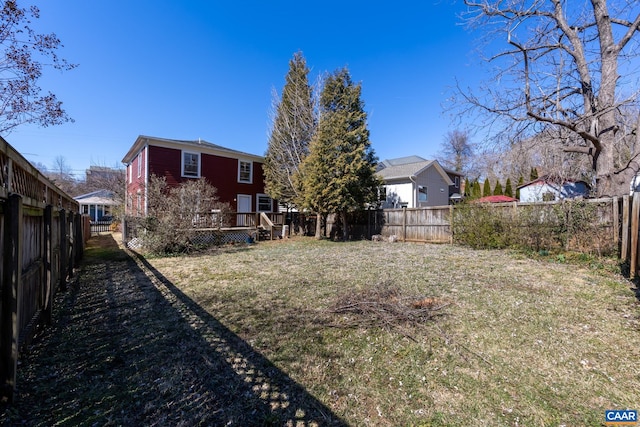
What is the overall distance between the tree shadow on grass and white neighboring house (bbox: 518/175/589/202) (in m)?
11.8

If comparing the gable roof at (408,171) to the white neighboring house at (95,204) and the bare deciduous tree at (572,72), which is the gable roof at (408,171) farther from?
the white neighboring house at (95,204)

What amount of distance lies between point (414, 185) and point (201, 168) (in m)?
13.7

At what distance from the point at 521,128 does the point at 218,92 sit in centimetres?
1428

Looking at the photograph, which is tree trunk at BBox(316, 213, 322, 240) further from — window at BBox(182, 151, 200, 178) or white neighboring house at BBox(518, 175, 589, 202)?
white neighboring house at BBox(518, 175, 589, 202)

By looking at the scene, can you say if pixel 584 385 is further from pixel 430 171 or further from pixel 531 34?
pixel 430 171

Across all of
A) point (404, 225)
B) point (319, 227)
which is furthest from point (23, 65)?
point (404, 225)

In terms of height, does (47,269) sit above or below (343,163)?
below

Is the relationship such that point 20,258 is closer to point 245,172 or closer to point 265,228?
point 265,228

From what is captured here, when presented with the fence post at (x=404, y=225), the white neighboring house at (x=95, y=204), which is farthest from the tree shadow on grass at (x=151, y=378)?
the white neighboring house at (x=95, y=204)

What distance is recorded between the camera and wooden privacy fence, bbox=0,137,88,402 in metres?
1.94

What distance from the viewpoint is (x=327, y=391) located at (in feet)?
7.12

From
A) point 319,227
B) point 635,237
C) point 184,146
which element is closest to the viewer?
point 635,237

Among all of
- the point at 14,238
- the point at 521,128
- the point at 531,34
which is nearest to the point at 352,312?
the point at 14,238

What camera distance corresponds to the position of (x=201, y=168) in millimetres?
14773
